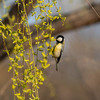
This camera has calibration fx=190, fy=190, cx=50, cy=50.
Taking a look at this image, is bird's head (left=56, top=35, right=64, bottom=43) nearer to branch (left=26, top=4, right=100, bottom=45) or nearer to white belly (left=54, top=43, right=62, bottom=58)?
white belly (left=54, top=43, right=62, bottom=58)

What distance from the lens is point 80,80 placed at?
1.71 metres

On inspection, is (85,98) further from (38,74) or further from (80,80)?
(38,74)

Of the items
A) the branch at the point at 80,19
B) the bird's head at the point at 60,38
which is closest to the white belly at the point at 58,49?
the bird's head at the point at 60,38

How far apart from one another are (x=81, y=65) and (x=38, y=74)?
1248mm

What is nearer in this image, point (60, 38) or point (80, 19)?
point (60, 38)

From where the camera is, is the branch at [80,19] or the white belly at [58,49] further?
the branch at [80,19]

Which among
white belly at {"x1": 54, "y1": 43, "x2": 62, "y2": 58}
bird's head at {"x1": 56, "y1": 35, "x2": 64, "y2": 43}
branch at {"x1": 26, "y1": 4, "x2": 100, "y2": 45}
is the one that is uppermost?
bird's head at {"x1": 56, "y1": 35, "x2": 64, "y2": 43}

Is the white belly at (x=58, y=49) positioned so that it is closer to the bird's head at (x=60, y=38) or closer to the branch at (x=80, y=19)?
the bird's head at (x=60, y=38)

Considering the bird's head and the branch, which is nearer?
the bird's head

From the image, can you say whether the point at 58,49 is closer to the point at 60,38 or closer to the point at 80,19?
the point at 60,38

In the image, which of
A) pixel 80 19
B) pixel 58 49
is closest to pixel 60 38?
pixel 58 49

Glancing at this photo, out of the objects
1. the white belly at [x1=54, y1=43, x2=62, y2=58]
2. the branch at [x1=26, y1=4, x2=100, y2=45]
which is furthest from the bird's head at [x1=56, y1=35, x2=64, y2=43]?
the branch at [x1=26, y1=4, x2=100, y2=45]

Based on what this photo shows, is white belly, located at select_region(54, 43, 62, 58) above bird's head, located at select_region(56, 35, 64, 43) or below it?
below

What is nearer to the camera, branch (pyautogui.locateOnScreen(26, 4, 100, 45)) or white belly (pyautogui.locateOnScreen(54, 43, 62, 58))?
white belly (pyautogui.locateOnScreen(54, 43, 62, 58))
